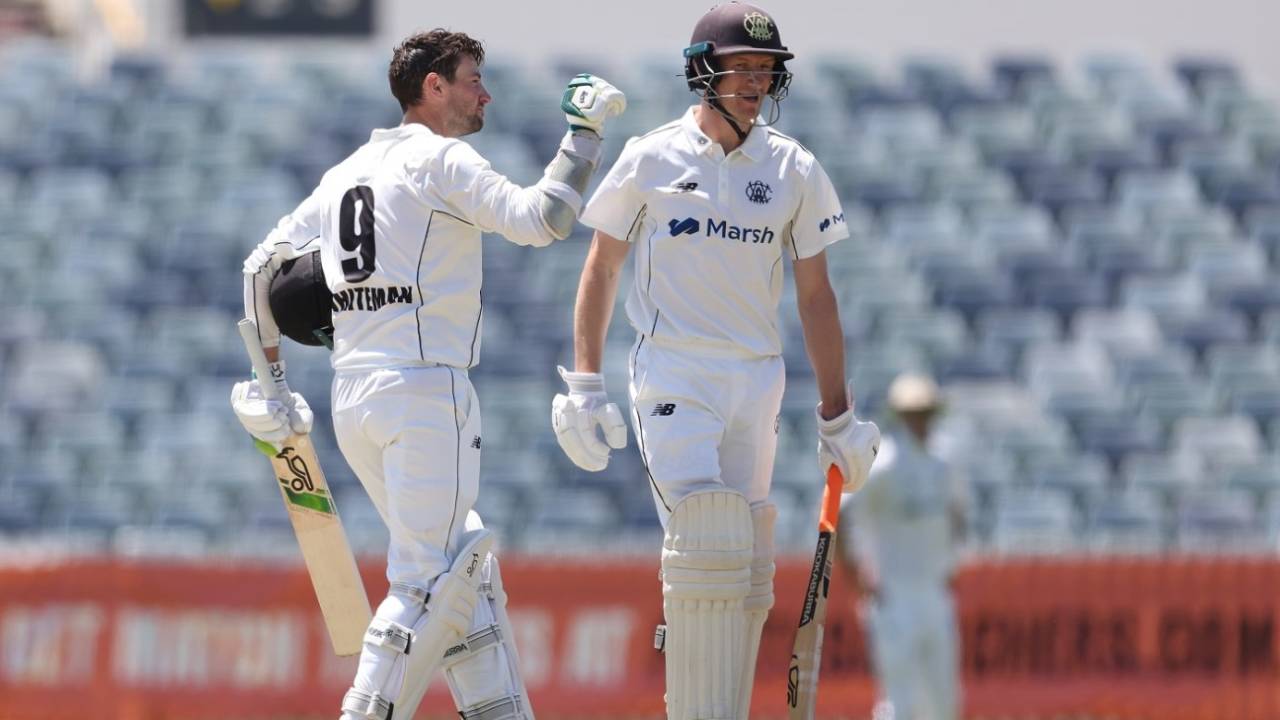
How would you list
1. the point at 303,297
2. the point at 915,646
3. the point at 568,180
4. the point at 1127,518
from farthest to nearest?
the point at 1127,518 < the point at 915,646 < the point at 303,297 < the point at 568,180

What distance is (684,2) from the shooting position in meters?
20.0

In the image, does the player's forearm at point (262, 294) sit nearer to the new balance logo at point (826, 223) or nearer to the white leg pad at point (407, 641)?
the white leg pad at point (407, 641)

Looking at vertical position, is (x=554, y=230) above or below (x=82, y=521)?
above

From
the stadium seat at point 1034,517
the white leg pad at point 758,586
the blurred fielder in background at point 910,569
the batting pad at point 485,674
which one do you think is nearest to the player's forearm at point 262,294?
the batting pad at point 485,674

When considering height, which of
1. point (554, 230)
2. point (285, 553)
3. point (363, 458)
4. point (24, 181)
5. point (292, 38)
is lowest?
point (285, 553)

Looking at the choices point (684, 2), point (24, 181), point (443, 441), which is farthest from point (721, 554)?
point (684, 2)

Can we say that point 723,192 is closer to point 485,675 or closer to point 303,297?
point 303,297

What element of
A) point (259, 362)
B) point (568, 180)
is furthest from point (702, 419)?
point (259, 362)

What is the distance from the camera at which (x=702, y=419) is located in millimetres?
6078

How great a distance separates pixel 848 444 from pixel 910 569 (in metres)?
3.45

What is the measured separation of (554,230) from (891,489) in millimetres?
4053

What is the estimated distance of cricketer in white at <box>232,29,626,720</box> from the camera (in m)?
5.96

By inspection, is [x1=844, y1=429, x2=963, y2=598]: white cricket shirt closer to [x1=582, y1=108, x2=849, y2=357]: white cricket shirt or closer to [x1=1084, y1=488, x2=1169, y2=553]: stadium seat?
[x1=582, y1=108, x2=849, y2=357]: white cricket shirt

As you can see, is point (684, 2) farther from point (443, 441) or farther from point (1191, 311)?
point (443, 441)
